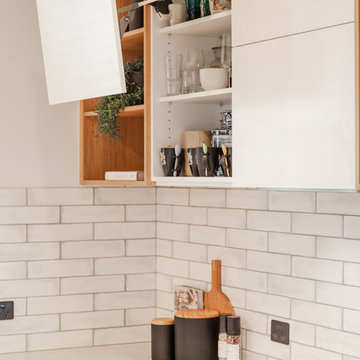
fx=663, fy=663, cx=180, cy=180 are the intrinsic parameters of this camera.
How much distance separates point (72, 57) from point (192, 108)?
2.41 ft

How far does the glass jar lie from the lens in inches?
87.7

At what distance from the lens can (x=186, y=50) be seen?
2543mm

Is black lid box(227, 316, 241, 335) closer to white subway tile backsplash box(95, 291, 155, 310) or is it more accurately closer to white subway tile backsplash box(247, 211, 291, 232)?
white subway tile backsplash box(247, 211, 291, 232)

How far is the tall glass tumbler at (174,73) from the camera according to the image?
248cm

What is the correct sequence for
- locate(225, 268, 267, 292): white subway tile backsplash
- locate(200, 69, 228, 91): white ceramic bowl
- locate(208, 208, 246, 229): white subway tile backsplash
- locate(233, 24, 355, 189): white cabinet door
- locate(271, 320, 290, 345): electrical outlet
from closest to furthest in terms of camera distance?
locate(233, 24, 355, 189): white cabinet door, locate(200, 69, 228, 91): white ceramic bowl, locate(271, 320, 290, 345): electrical outlet, locate(225, 268, 267, 292): white subway tile backsplash, locate(208, 208, 246, 229): white subway tile backsplash

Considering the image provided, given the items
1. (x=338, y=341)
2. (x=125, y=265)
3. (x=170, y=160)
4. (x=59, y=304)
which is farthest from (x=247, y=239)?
(x=59, y=304)

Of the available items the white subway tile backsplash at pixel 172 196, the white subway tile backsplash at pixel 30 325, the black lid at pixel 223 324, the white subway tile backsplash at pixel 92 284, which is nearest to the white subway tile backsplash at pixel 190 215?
the white subway tile backsplash at pixel 172 196

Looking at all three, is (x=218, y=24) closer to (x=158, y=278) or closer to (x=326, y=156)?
(x=326, y=156)

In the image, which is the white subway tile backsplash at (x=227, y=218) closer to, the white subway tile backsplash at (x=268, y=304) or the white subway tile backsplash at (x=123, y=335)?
the white subway tile backsplash at (x=268, y=304)

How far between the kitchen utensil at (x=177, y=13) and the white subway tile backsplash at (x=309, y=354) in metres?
1.25

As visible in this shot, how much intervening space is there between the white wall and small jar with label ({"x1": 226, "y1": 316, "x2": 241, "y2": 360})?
96 centimetres

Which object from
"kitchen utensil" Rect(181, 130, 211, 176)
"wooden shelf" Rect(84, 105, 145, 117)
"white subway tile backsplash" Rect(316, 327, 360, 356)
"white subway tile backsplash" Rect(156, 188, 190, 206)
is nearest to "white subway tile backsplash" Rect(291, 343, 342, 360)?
"white subway tile backsplash" Rect(316, 327, 360, 356)

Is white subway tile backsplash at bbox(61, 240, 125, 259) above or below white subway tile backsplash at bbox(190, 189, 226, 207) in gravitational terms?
below

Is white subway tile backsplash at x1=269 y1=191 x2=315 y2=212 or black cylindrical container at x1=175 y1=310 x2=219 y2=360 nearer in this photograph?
white subway tile backsplash at x1=269 y1=191 x2=315 y2=212
